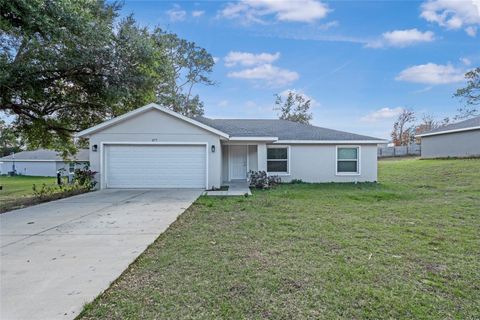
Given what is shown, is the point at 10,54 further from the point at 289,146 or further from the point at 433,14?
the point at 433,14

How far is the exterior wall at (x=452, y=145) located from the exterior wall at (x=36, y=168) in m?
42.7

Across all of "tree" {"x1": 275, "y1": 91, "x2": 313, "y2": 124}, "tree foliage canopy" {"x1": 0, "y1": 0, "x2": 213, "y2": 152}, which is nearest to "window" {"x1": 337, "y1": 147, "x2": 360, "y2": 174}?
"tree foliage canopy" {"x1": 0, "y1": 0, "x2": 213, "y2": 152}

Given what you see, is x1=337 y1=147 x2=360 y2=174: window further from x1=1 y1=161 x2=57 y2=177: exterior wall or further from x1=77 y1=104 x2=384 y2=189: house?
x1=1 y1=161 x2=57 y2=177: exterior wall

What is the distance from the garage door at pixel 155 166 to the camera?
12.7 metres

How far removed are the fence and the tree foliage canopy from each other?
2823 cm

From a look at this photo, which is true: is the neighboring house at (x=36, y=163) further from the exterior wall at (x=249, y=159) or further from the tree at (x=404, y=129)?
the tree at (x=404, y=129)

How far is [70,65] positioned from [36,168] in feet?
113

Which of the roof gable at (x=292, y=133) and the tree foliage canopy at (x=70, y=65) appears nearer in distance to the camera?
the tree foliage canopy at (x=70, y=65)

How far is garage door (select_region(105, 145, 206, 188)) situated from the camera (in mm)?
12688

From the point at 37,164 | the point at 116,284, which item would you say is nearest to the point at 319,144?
the point at 116,284

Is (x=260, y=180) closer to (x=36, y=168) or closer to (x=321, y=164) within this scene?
(x=321, y=164)

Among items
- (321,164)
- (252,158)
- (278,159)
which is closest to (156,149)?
(252,158)

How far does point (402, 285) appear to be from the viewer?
3391 millimetres

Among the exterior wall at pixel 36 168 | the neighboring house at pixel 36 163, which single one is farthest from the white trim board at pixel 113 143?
the exterior wall at pixel 36 168
